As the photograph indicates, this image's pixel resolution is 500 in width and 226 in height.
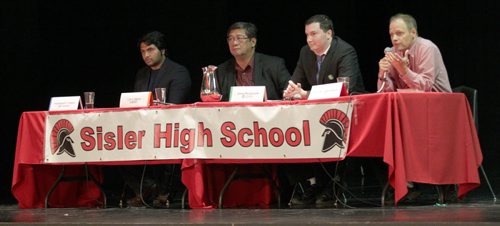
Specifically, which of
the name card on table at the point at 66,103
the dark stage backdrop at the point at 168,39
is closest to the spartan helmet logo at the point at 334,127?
the name card on table at the point at 66,103

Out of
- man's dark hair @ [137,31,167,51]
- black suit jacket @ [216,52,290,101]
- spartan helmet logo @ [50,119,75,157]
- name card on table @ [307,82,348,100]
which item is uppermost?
man's dark hair @ [137,31,167,51]

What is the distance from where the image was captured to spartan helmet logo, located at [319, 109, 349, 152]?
14.8 feet

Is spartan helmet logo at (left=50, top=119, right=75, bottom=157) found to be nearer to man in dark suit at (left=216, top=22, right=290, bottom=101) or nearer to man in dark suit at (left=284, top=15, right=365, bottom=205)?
man in dark suit at (left=216, top=22, right=290, bottom=101)

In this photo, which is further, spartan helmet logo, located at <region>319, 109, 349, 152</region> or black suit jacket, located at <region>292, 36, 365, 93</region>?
black suit jacket, located at <region>292, 36, 365, 93</region>

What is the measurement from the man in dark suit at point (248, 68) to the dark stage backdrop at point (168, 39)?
162cm

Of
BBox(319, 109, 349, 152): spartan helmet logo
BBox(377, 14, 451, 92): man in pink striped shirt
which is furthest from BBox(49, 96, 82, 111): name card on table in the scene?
BBox(377, 14, 451, 92): man in pink striped shirt

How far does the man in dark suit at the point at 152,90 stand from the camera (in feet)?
18.3

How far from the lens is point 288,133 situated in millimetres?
4684

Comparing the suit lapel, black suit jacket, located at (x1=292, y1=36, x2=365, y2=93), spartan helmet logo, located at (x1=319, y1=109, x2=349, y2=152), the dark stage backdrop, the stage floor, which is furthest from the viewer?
the dark stage backdrop

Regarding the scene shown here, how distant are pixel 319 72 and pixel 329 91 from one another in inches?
26.2

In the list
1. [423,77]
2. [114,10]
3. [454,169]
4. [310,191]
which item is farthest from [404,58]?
[114,10]

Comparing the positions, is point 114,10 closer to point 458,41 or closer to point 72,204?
point 72,204

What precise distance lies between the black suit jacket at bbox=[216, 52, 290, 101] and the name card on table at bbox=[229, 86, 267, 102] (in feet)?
1.97

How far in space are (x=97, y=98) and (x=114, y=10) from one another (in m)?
0.78
